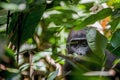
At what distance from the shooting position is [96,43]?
584 millimetres

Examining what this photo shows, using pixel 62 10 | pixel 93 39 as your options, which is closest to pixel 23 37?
pixel 93 39

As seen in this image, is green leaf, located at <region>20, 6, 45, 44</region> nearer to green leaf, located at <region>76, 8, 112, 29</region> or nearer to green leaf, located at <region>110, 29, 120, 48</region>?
green leaf, located at <region>76, 8, 112, 29</region>

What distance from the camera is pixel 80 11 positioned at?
101 cm

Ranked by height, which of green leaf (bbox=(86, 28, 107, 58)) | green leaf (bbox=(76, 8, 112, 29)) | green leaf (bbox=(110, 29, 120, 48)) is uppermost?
green leaf (bbox=(76, 8, 112, 29))

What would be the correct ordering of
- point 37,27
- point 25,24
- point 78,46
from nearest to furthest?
point 25,24 → point 37,27 → point 78,46

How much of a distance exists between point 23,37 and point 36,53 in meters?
0.49

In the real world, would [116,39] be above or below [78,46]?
above

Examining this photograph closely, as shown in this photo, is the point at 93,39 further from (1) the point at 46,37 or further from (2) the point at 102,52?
(1) the point at 46,37

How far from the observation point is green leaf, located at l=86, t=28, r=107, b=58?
1.82 ft

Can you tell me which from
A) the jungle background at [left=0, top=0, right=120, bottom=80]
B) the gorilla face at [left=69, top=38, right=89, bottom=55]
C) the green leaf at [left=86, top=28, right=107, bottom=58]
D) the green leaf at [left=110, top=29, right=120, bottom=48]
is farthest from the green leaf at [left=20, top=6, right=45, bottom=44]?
the gorilla face at [left=69, top=38, right=89, bottom=55]

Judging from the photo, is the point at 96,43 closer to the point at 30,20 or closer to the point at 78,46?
the point at 30,20

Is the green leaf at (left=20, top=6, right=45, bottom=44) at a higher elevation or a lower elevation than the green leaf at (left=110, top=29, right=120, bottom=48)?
higher

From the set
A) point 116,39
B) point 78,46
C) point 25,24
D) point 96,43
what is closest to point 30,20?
point 25,24

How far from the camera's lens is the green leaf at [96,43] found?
1.82ft
